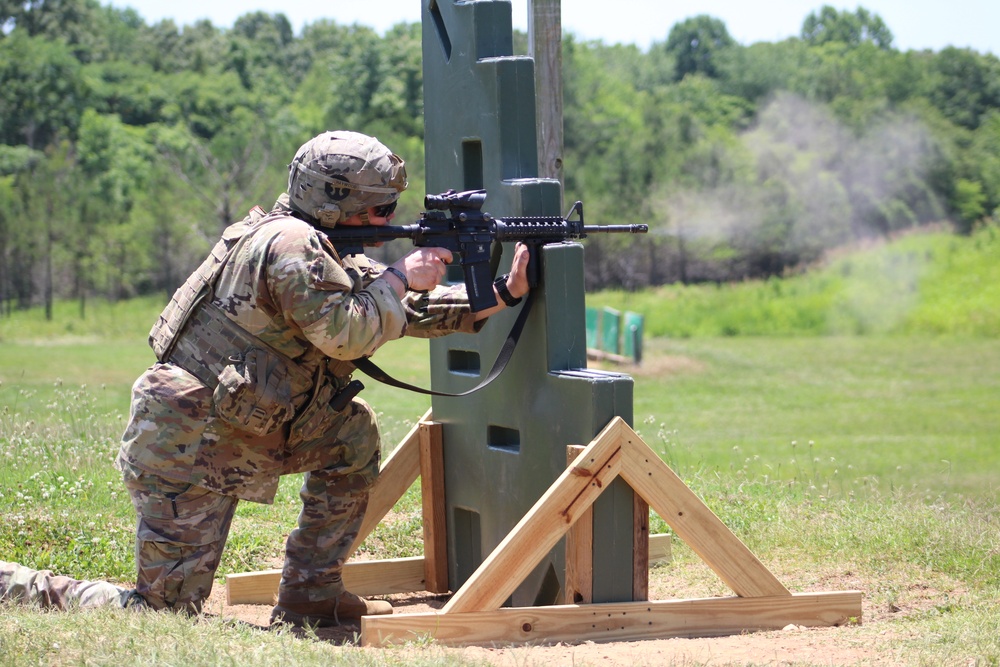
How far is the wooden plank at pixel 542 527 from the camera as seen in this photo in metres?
3.93

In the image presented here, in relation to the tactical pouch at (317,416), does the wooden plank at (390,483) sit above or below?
below

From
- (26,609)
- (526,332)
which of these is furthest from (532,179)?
(26,609)

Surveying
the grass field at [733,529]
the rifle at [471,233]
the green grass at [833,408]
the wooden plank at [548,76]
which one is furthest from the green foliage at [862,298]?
the rifle at [471,233]

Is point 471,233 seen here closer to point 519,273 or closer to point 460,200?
point 460,200

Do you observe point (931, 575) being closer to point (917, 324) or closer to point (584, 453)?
point (584, 453)

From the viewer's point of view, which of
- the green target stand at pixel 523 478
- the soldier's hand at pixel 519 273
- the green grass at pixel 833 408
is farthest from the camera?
the green grass at pixel 833 408

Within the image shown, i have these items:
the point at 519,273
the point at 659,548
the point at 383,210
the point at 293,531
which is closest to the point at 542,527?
the point at 519,273

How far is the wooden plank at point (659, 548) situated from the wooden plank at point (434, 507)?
1.16 meters

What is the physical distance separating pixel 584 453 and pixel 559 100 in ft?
12.8

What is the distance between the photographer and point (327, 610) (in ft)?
15.0

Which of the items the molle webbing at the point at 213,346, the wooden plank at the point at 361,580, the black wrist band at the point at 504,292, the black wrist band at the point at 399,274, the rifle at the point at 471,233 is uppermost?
the rifle at the point at 471,233

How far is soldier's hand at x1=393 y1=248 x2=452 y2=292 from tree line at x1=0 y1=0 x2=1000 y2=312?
26.2m

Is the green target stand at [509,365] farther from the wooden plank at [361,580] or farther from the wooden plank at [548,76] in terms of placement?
the wooden plank at [548,76]

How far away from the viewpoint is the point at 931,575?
5.21m
